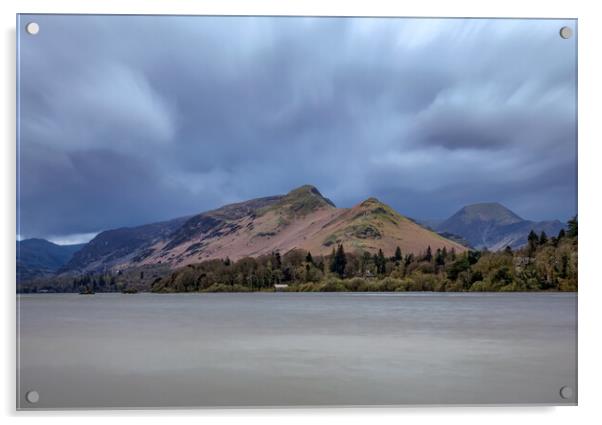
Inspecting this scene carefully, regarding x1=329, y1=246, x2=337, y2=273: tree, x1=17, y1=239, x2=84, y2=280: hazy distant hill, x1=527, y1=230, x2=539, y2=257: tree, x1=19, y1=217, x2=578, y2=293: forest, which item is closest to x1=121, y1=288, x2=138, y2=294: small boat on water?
x1=19, y1=217, x2=578, y2=293: forest

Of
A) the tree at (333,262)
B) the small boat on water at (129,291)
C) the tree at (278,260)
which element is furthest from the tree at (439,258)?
the small boat on water at (129,291)

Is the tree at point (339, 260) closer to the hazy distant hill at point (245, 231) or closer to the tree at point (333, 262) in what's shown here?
the tree at point (333, 262)

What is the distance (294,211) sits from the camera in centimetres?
462

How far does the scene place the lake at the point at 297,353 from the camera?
12.6 feet

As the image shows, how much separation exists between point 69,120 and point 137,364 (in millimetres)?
1718

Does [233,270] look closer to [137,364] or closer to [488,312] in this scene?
[137,364]

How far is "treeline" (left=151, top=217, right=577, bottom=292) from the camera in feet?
15.4

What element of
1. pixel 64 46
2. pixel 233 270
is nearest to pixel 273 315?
pixel 233 270

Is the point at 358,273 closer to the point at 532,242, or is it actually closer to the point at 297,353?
the point at 297,353

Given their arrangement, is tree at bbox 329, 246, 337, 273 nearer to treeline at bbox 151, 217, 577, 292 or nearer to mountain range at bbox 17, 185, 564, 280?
treeline at bbox 151, 217, 577, 292

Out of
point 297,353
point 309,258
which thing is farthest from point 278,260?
point 297,353

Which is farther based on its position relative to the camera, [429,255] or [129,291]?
[429,255]

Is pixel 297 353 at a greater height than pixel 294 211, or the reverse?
pixel 294 211
